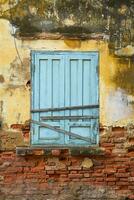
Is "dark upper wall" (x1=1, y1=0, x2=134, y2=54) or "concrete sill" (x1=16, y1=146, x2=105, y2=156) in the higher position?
"dark upper wall" (x1=1, y1=0, x2=134, y2=54)

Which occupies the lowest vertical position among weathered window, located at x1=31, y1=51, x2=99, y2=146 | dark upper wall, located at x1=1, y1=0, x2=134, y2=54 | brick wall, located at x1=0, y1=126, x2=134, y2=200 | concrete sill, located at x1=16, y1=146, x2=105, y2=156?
brick wall, located at x1=0, y1=126, x2=134, y2=200

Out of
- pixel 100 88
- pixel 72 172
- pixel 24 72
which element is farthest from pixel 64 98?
pixel 72 172

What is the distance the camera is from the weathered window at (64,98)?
7.20m

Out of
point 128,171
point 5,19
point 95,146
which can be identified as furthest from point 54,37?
point 128,171

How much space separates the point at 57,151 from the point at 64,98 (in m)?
0.80

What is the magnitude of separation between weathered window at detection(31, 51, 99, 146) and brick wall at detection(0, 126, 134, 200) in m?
0.24

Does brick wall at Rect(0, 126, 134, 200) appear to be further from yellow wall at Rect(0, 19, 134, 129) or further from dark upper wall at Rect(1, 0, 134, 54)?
dark upper wall at Rect(1, 0, 134, 54)

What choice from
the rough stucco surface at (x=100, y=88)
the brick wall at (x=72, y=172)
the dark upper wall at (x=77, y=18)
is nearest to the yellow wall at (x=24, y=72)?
the rough stucco surface at (x=100, y=88)

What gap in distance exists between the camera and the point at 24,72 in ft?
23.7

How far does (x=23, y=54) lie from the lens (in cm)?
722

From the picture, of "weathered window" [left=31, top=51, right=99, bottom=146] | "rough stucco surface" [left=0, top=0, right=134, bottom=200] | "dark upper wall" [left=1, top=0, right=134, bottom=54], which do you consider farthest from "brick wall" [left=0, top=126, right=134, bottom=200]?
"dark upper wall" [left=1, top=0, right=134, bottom=54]

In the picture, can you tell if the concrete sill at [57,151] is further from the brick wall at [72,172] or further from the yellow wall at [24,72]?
the yellow wall at [24,72]

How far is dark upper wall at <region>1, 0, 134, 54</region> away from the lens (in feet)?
23.6

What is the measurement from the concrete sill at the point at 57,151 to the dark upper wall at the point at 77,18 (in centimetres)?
158
